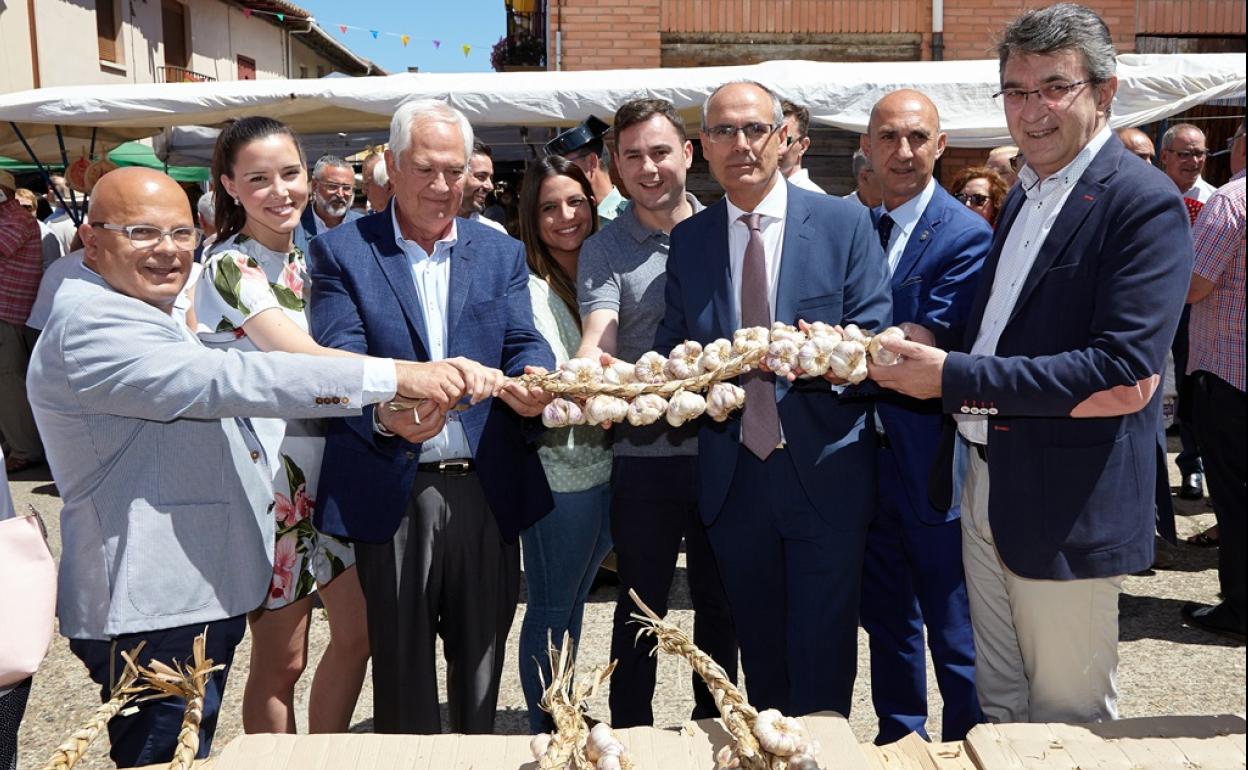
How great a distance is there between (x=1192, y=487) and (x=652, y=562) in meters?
5.15

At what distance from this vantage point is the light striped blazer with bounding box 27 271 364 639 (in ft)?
7.45

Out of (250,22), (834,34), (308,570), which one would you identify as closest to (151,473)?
(308,570)

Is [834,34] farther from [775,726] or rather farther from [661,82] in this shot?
[775,726]

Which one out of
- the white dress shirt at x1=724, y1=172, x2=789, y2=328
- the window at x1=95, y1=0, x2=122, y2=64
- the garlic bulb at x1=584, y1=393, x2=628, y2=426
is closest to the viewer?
the garlic bulb at x1=584, y1=393, x2=628, y2=426

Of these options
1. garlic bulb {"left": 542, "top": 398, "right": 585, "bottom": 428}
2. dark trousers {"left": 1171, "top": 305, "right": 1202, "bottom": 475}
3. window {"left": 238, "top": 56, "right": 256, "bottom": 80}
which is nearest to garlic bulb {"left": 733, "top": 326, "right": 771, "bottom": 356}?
garlic bulb {"left": 542, "top": 398, "right": 585, "bottom": 428}

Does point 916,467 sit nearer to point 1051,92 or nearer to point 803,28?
point 1051,92

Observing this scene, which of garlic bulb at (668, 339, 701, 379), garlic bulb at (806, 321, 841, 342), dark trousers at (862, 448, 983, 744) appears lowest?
dark trousers at (862, 448, 983, 744)

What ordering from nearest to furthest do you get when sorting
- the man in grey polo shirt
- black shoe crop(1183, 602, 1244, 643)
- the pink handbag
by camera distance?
the pink handbag
the man in grey polo shirt
black shoe crop(1183, 602, 1244, 643)

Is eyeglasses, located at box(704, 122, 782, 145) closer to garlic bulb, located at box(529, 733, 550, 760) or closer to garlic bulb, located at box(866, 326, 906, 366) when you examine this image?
garlic bulb, located at box(866, 326, 906, 366)

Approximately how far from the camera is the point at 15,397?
8805 millimetres

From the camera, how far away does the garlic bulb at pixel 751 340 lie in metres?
2.67

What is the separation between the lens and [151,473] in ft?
7.77

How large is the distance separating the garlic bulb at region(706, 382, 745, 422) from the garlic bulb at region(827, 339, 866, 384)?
288mm

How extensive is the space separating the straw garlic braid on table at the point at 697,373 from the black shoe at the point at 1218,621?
3.17 metres
